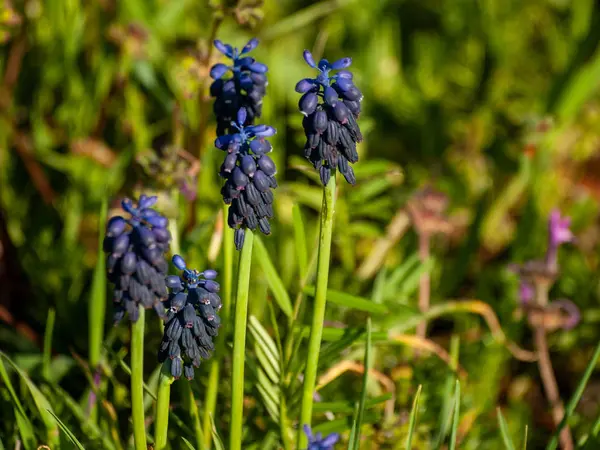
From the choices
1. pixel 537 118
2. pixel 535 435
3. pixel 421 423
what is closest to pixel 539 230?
pixel 537 118

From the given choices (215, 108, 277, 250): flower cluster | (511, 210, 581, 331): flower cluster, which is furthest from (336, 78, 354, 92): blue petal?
(511, 210, 581, 331): flower cluster

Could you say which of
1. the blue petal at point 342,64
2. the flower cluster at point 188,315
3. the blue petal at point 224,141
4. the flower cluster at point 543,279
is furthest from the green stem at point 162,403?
the flower cluster at point 543,279

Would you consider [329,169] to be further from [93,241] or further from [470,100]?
[470,100]

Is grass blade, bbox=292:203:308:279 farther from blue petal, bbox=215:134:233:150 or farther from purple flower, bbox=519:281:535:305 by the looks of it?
purple flower, bbox=519:281:535:305

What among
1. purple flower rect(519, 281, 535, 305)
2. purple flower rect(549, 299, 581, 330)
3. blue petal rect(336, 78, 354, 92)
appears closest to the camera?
blue petal rect(336, 78, 354, 92)

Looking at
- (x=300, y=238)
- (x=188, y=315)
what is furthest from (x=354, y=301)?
(x=188, y=315)

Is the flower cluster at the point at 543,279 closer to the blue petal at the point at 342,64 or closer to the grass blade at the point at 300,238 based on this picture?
the grass blade at the point at 300,238
